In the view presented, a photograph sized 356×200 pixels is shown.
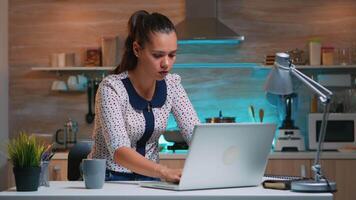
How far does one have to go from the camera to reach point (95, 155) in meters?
2.95

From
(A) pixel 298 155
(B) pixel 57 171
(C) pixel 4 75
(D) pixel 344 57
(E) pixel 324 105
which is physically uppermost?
(E) pixel 324 105

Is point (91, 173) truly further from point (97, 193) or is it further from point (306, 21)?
point (306, 21)

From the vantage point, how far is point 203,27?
17.8ft

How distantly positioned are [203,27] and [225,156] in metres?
3.17

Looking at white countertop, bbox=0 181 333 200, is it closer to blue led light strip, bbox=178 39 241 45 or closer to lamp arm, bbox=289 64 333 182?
lamp arm, bbox=289 64 333 182

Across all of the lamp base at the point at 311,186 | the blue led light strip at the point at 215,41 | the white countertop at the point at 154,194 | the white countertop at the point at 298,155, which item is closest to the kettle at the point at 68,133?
the white countertop at the point at 298,155

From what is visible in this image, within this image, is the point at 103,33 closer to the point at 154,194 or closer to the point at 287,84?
the point at 287,84

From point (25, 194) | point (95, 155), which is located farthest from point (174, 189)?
point (95, 155)

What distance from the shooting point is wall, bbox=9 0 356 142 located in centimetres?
565

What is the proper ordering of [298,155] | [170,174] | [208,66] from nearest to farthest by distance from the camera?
[170,174] → [298,155] → [208,66]

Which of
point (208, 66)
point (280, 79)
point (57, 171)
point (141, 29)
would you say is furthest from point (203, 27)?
point (280, 79)

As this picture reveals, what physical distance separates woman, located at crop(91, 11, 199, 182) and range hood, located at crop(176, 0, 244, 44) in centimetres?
235

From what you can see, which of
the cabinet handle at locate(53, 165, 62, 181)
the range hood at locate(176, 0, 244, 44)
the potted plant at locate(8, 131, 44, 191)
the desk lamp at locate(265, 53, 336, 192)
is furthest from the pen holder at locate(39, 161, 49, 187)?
the range hood at locate(176, 0, 244, 44)

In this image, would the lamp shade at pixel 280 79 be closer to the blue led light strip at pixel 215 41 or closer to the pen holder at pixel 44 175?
the pen holder at pixel 44 175
